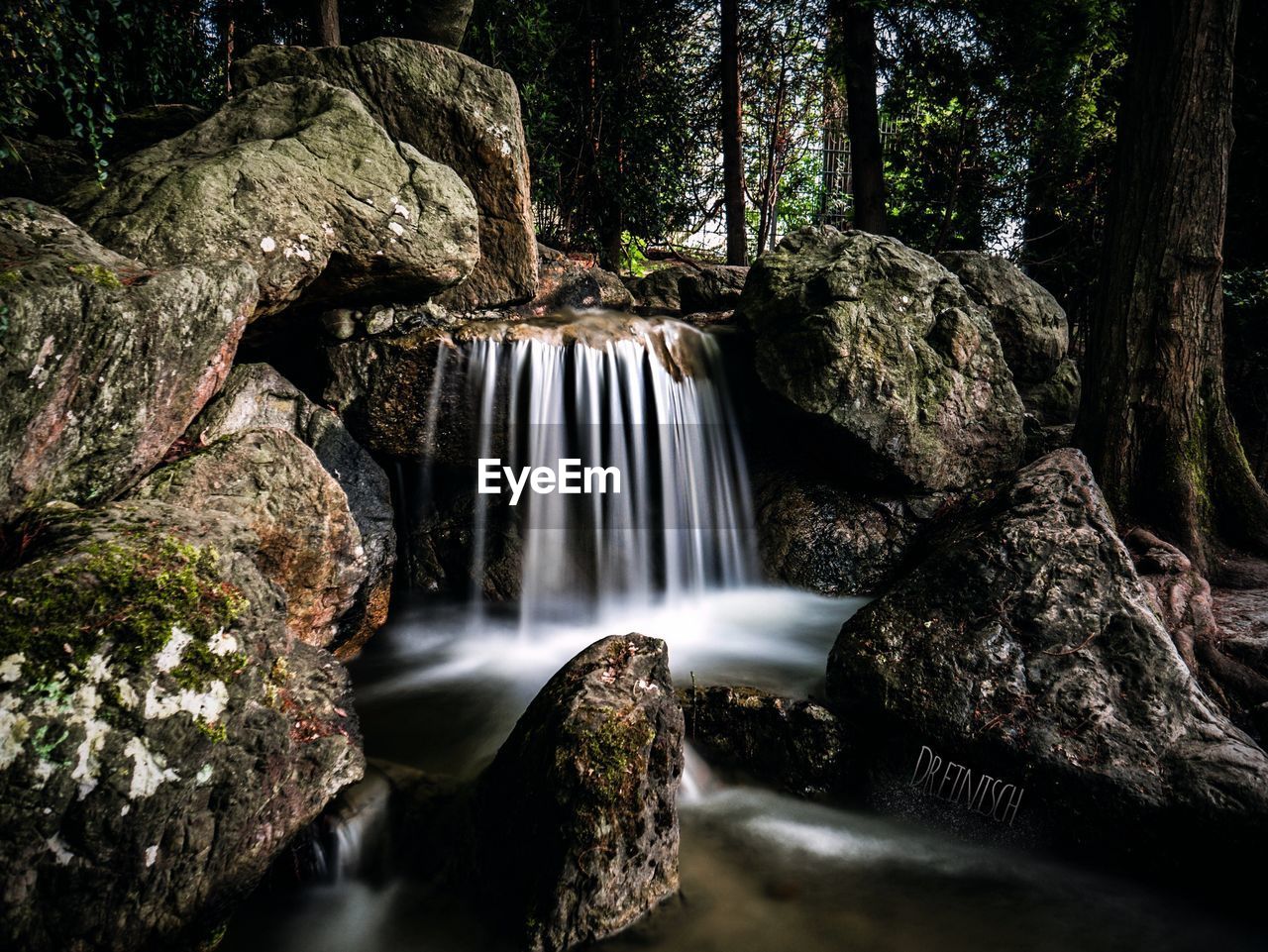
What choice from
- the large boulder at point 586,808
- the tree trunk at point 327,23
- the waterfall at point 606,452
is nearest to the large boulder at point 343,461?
the waterfall at point 606,452

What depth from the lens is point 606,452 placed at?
6602mm

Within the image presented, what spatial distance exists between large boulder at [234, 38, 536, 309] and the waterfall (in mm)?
963

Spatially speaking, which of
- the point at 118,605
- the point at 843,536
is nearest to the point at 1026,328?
the point at 843,536

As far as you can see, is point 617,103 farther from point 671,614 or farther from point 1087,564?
point 1087,564

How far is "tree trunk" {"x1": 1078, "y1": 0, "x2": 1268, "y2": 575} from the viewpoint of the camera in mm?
4930

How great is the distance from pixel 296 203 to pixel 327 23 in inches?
156

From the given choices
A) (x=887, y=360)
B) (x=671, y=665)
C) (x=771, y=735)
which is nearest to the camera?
(x=771, y=735)

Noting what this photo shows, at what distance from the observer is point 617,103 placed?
457 inches

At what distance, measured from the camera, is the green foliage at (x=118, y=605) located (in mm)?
2207

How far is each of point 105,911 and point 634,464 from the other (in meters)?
5.10

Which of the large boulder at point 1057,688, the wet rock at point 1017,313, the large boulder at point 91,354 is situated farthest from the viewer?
the wet rock at point 1017,313

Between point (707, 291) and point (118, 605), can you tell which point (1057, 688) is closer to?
point (118, 605)
